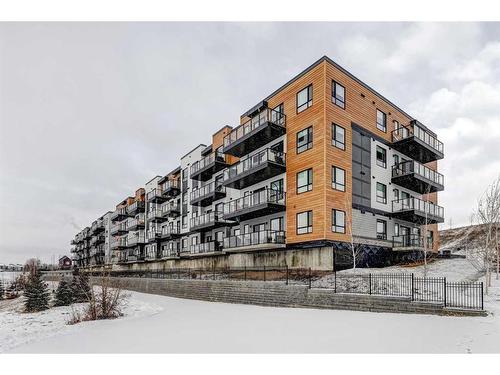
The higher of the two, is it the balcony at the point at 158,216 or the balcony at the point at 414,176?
the balcony at the point at 414,176

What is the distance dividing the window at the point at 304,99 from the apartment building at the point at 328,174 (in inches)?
3.1

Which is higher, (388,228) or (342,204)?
(342,204)

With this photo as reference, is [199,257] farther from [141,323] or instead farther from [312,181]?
[141,323]

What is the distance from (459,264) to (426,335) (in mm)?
18546

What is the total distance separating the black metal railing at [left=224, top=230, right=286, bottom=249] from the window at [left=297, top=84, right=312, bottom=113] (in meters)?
9.13

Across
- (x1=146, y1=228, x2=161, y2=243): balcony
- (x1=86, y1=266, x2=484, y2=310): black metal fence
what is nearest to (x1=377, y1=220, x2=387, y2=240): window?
(x1=86, y1=266, x2=484, y2=310): black metal fence

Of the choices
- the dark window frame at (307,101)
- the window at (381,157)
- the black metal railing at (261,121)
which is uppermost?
the dark window frame at (307,101)

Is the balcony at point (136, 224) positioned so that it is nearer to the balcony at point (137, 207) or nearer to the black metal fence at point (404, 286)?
the balcony at point (137, 207)

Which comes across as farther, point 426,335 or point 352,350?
point 426,335

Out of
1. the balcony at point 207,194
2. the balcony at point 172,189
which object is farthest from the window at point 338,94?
the balcony at point 172,189

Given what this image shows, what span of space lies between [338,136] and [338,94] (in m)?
3.04

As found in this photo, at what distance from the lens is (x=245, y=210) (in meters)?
28.7

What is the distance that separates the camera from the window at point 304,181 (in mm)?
25156

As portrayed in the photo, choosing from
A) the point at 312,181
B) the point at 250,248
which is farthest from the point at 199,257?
the point at 312,181
